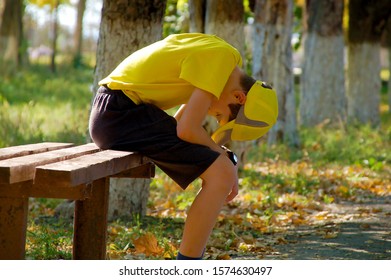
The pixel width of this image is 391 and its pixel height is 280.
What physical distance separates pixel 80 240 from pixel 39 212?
283 cm

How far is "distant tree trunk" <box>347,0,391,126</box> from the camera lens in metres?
16.2

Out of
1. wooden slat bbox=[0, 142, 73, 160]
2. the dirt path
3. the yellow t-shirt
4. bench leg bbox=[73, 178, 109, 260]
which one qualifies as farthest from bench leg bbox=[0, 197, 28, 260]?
the dirt path

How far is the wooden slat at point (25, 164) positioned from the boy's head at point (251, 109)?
0.84 meters

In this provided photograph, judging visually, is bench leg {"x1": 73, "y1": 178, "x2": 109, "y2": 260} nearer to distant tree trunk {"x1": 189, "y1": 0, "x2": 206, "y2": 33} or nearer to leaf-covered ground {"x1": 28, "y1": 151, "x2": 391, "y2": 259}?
leaf-covered ground {"x1": 28, "y1": 151, "x2": 391, "y2": 259}

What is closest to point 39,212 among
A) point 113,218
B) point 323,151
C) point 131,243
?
point 113,218

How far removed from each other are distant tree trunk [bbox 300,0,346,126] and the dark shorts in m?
11.1

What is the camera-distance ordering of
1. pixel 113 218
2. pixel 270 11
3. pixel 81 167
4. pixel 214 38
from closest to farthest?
pixel 81 167 → pixel 214 38 → pixel 113 218 → pixel 270 11

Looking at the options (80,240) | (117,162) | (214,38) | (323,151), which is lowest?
(323,151)

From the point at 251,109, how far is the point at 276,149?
279 inches

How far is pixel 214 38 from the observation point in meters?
4.81

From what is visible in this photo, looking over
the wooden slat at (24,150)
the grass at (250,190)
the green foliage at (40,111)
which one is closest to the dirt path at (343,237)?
the grass at (250,190)

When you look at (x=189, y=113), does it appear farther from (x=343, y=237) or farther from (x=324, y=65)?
(x=324, y=65)

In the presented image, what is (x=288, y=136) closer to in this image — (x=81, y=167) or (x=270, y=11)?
(x=270, y=11)

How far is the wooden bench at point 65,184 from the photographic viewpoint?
12.6 ft
